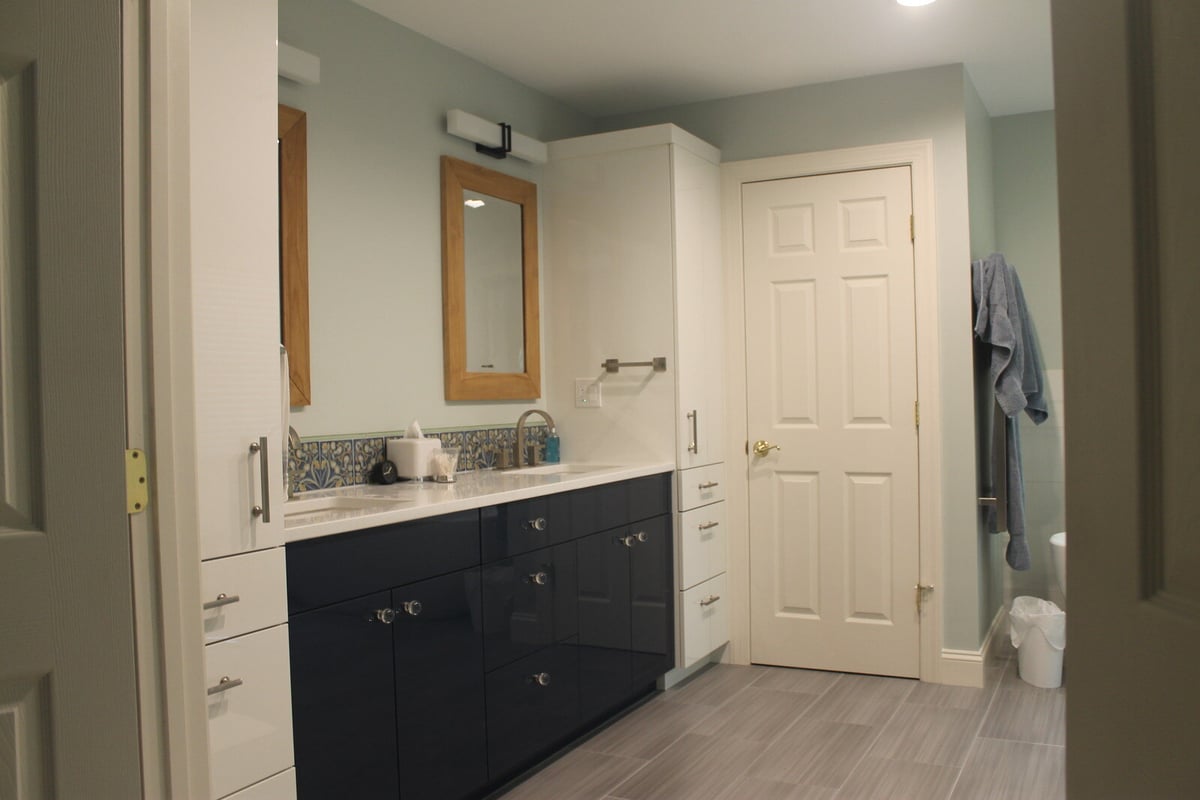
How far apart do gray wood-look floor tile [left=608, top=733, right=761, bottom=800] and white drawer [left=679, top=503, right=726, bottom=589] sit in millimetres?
747

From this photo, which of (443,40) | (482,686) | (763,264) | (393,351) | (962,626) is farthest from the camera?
(763,264)

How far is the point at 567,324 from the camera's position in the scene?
161 inches

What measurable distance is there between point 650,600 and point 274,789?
190 cm

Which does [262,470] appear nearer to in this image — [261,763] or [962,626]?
[261,763]

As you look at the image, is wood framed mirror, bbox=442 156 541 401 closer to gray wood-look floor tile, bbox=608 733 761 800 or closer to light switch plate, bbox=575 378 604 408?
light switch plate, bbox=575 378 604 408

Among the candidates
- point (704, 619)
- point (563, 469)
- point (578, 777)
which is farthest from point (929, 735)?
point (563, 469)

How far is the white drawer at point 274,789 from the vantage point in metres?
1.91

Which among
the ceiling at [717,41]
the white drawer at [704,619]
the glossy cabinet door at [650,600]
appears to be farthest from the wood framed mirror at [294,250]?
the white drawer at [704,619]

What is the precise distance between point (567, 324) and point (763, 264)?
0.91 meters

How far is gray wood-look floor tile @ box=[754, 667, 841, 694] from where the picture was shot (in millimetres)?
3898

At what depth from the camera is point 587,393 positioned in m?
4.02

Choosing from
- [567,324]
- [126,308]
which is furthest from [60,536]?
[567,324]

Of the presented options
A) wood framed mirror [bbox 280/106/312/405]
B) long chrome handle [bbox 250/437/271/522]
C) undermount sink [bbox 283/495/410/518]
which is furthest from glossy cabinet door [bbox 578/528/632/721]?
long chrome handle [bbox 250/437/271/522]

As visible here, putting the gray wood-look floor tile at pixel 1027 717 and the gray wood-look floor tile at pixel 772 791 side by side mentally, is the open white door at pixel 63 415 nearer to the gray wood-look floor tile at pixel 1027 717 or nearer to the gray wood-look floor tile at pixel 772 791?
the gray wood-look floor tile at pixel 772 791
